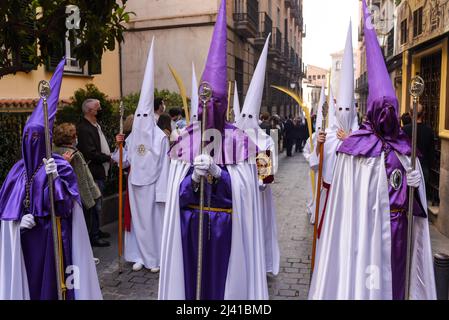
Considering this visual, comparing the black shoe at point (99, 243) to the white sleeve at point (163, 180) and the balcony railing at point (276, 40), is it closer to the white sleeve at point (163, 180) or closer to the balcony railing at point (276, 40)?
the white sleeve at point (163, 180)

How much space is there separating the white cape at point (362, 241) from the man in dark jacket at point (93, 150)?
3.42 metres

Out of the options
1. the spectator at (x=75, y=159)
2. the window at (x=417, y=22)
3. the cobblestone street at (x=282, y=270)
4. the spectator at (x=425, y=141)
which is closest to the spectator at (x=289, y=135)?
the window at (x=417, y=22)

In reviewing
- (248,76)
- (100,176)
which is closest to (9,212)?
(100,176)

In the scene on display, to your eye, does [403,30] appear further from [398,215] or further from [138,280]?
[138,280]

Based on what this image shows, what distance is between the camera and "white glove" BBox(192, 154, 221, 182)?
3.20m

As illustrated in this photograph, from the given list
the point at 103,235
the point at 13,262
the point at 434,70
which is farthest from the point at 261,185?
the point at 434,70

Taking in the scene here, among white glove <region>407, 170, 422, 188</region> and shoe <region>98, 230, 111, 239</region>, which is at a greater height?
white glove <region>407, 170, 422, 188</region>

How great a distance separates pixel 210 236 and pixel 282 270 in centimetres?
220

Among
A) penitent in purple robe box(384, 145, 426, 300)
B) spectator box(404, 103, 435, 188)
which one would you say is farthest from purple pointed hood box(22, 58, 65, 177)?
spectator box(404, 103, 435, 188)

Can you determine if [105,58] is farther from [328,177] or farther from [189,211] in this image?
[189,211]

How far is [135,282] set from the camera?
5062mm

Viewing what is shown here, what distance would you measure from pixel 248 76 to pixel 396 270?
16.5 m

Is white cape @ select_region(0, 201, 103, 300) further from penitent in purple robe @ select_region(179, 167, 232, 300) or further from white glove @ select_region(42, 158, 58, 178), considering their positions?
penitent in purple robe @ select_region(179, 167, 232, 300)

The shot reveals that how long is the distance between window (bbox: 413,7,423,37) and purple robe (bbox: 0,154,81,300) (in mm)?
7706
